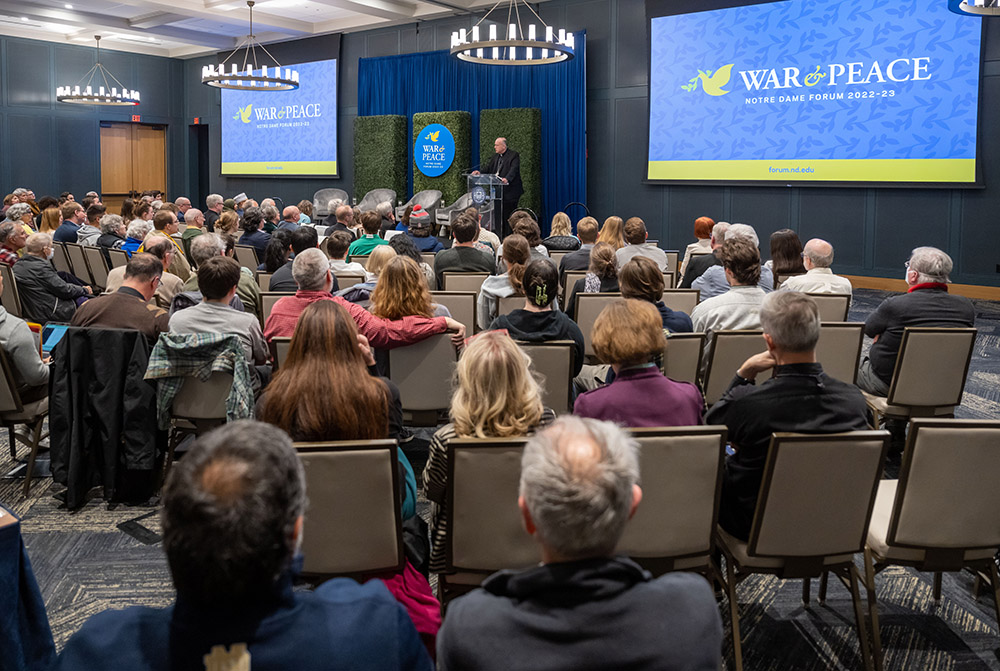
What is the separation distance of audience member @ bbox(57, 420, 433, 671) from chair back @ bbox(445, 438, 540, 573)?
3.58ft

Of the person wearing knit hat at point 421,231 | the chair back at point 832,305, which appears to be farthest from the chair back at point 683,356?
the person wearing knit hat at point 421,231

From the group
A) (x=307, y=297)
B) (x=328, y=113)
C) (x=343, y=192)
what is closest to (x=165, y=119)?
(x=328, y=113)

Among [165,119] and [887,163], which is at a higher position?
[165,119]

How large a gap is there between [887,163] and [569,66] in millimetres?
5108

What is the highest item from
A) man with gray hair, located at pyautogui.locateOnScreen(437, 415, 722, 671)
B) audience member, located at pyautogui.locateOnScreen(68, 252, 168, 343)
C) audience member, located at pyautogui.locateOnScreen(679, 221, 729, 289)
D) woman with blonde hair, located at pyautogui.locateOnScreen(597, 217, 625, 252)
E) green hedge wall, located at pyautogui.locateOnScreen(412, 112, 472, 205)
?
green hedge wall, located at pyautogui.locateOnScreen(412, 112, 472, 205)

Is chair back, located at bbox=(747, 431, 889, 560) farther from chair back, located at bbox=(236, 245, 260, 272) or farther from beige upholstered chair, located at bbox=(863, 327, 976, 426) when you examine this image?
chair back, located at bbox=(236, 245, 260, 272)

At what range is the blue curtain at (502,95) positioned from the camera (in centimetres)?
1360

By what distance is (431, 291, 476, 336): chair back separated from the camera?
500 centimetres

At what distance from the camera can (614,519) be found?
1340 millimetres

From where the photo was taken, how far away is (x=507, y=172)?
1351 centimetres

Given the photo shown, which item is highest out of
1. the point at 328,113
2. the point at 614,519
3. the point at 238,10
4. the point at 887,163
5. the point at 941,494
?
the point at 238,10

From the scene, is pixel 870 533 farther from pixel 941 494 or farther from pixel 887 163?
pixel 887 163

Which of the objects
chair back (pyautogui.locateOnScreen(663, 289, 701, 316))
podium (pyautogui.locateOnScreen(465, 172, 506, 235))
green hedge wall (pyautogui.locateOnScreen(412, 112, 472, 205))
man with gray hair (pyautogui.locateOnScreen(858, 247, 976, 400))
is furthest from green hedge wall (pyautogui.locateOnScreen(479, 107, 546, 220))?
man with gray hair (pyautogui.locateOnScreen(858, 247, 976, 400))

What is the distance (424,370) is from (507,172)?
9.69 meters
